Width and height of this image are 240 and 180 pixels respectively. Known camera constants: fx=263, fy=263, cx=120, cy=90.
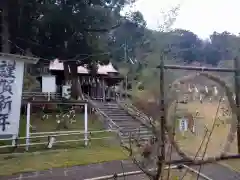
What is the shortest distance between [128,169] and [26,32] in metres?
11.2

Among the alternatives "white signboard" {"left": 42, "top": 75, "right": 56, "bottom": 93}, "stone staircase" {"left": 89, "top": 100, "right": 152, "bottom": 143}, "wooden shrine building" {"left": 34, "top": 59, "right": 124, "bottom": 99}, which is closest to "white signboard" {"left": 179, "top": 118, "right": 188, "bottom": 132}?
"stone staircase" {"left": 89, "top": 100, "right": 152, "bottom": 143}

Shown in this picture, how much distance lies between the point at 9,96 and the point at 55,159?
2.39 metres

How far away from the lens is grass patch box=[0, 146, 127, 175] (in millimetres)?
6483

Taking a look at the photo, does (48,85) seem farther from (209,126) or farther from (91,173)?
(209,126)

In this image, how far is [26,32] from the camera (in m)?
14.8

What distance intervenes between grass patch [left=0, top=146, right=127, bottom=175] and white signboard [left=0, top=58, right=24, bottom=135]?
0.89 m

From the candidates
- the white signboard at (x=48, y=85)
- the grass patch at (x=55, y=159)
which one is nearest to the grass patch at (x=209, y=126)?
the grass patch at (x=55, y=159)

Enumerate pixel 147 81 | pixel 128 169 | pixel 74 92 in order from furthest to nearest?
pixel 74 92 → pixel 128 169 → pixel 147 81

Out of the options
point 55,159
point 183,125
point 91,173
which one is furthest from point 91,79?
point 183,125

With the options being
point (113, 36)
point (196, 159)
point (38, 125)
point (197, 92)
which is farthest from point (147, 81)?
point (113, 36)

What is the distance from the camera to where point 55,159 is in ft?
24.3

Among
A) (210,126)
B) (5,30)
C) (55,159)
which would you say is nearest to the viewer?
(210,126)

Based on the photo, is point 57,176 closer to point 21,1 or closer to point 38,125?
point 38,125

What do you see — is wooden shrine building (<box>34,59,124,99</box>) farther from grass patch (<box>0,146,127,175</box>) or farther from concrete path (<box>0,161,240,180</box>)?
concrete path (<box>0,161,240,180</box>)
